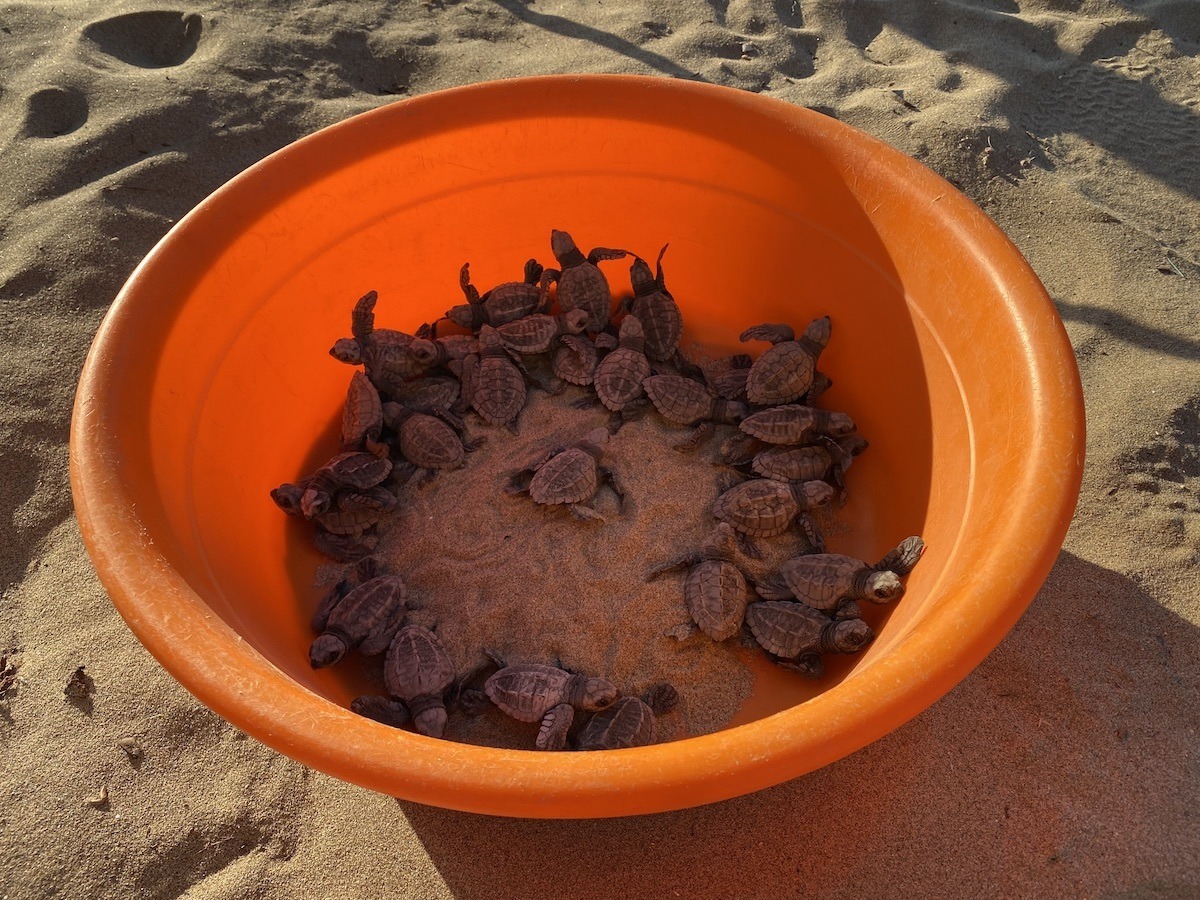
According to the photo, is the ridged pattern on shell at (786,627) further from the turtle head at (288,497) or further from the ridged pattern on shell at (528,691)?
the turtle head at (288,497)

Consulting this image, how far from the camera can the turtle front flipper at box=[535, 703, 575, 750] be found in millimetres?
1745

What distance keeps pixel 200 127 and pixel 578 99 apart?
1.95 m

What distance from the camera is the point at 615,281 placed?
2803mm

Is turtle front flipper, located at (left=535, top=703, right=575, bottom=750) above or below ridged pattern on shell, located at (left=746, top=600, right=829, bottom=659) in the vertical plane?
below

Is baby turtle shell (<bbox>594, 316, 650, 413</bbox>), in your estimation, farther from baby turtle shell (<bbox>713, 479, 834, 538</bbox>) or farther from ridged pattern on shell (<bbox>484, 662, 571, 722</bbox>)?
ridged pattern on shell (<bbox>484, 662, 571, 722</bbox>)

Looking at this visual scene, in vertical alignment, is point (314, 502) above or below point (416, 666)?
above

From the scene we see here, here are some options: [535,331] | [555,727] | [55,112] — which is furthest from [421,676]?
[55,112]

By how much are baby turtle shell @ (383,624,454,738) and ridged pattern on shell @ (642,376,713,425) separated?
0.98 m

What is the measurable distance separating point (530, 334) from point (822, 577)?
1184 mm

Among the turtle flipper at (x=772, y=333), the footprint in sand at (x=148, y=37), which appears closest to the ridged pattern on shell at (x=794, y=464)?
the turtle flipper at (x=772, y=333)

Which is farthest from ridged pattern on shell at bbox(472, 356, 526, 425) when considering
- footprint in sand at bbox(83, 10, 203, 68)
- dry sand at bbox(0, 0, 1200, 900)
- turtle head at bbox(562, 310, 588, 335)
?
footprint in sand at bbox(83, 10, 203, 68)

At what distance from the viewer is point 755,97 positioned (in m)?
2.19

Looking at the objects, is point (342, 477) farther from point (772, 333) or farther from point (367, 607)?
point (772, 333)

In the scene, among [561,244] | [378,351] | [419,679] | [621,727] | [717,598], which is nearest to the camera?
[621,727]
